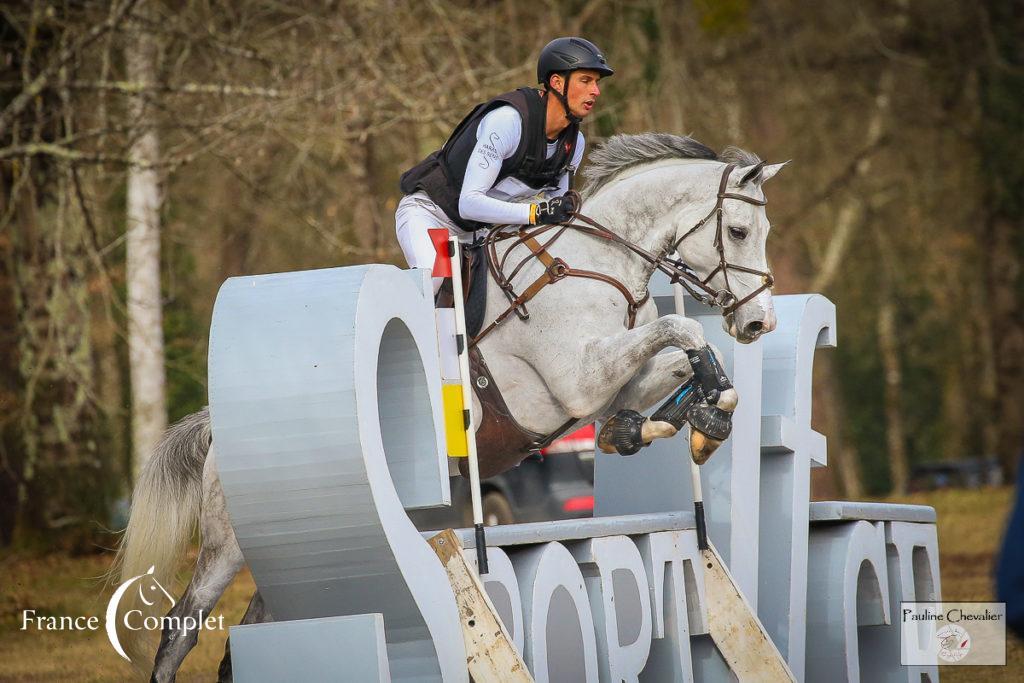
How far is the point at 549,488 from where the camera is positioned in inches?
464

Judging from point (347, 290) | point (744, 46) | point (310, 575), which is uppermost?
point (744, 46)

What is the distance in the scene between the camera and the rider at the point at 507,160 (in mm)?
5641

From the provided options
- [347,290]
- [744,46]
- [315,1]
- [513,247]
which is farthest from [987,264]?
[347,290]

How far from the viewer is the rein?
5684 millimetres

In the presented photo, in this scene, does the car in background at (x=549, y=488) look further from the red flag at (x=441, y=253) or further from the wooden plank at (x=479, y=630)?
the wooden plank at (x=479, y=630)

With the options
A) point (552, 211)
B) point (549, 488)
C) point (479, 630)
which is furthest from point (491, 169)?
point (549, 488)

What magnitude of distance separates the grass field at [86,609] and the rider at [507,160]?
7.10 ft

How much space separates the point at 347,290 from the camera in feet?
14.6

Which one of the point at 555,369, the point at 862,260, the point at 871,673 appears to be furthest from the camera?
the point at 862,260

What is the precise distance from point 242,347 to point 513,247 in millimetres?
1718

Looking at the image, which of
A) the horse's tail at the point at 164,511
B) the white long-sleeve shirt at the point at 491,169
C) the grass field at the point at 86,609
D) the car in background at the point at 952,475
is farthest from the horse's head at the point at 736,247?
the car in background at the point at 952,475

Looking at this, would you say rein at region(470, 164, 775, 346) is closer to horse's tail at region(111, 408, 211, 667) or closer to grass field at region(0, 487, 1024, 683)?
horse's tail at region(111, 408, 211, 667)

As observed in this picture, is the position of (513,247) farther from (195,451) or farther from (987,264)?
(987,264)

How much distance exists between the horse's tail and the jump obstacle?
1.27 meters
